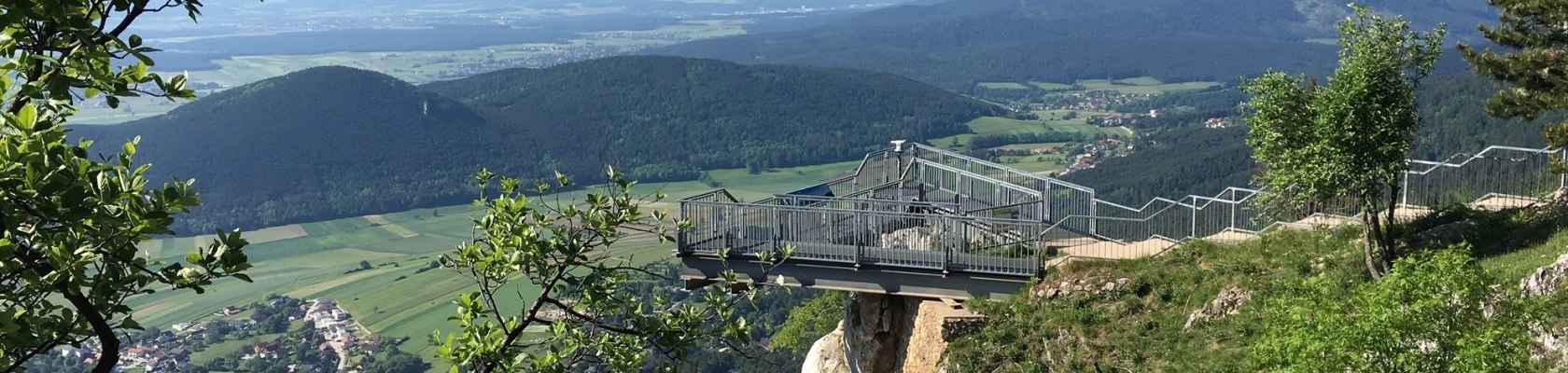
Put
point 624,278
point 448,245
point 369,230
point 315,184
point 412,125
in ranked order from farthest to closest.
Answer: point 412,125 < point 315,184 < point 369,230 < point 448,245 < point 624,278

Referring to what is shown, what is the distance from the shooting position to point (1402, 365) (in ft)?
27.1

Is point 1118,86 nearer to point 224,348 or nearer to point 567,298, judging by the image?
point 224,348

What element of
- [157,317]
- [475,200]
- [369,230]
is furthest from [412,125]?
[475,200]

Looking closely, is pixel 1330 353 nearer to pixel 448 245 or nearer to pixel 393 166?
pixel 448 245

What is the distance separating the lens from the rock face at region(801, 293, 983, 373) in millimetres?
16391

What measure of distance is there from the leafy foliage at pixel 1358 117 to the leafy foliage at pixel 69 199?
11.2 metres

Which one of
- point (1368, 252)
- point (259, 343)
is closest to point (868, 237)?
point (1368, 252)

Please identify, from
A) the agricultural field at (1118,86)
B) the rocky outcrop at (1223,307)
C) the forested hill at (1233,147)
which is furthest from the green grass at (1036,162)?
the rocky outcrop at (1223,307)

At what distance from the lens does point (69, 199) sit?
4.71m

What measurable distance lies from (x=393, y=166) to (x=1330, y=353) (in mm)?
121022

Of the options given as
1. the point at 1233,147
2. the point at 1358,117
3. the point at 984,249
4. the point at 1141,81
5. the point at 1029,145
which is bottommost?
the point at 1029,145

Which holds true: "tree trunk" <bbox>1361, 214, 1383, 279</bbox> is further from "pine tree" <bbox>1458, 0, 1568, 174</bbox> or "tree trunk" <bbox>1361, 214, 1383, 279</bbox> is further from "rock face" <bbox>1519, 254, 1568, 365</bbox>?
"pine tree" <bbox>1458, 0, 1568, 174</bbox>

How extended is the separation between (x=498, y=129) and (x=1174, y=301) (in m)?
119

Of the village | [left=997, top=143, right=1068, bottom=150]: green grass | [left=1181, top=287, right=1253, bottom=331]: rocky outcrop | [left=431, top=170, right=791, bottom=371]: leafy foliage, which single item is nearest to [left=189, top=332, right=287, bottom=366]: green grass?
the village
